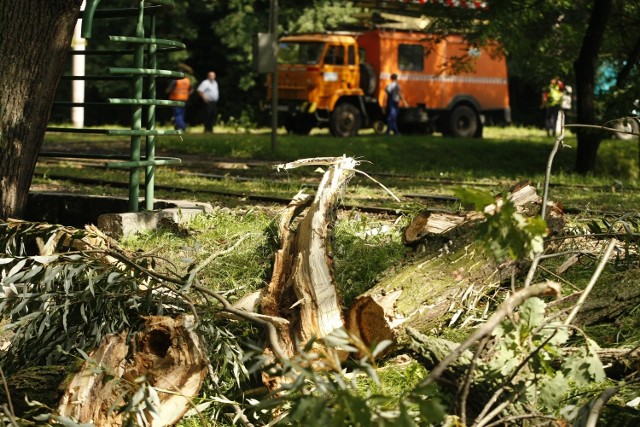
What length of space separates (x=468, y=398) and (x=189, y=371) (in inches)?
48.5

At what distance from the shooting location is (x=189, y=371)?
15.1 feet

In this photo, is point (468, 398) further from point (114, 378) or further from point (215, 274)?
point (215, 274)

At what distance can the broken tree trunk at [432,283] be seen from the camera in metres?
5.08

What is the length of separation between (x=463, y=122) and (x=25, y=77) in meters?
25.2

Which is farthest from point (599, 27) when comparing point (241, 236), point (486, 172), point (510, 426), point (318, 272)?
point (510, 426)

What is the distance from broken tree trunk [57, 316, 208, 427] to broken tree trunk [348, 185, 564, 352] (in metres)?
0.90

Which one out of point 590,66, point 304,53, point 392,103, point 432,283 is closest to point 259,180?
point 590,66

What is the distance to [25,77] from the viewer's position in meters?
6.61

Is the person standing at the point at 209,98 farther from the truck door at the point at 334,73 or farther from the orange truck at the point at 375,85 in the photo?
the truck door at the point at 334,73

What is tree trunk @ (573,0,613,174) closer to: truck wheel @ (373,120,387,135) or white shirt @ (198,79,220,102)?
truck wheel @ (373,120,387,135)

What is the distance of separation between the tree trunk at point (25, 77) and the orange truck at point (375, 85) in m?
20.3

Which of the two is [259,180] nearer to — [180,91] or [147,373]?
[147,373]

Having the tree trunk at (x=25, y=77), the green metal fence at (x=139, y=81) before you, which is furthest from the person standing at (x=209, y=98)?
the tree trunk at (x=25, y=77)

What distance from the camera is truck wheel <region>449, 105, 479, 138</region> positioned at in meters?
30.8
